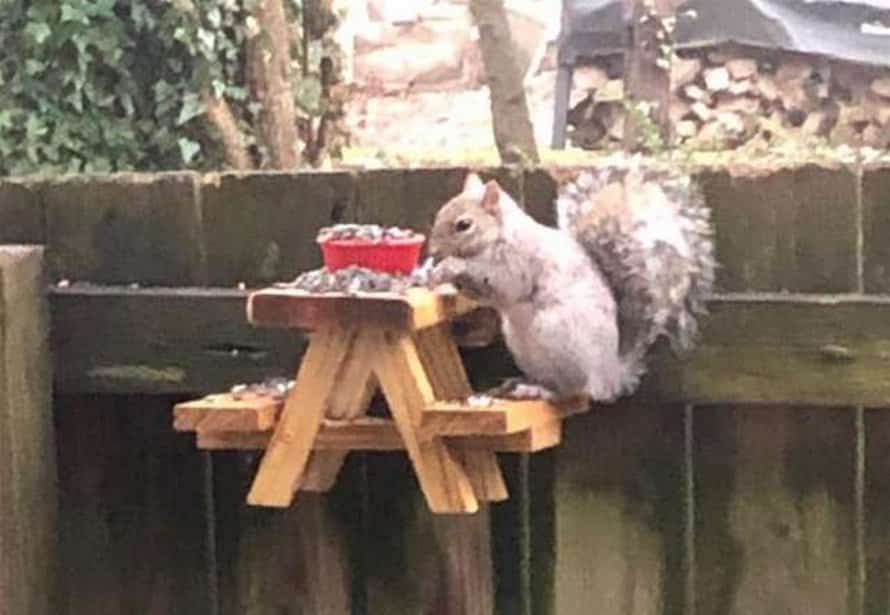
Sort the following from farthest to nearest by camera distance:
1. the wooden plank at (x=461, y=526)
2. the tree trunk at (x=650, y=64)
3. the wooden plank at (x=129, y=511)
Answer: the tree trunk at (x=650, y=64), the wooden plank at (x=129, y=511), the wooden plank at (x=461, y=526)

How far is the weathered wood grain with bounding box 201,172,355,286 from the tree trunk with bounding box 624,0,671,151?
8.76ft

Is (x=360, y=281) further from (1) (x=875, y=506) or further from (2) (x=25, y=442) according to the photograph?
(1) (x=875, y=506)

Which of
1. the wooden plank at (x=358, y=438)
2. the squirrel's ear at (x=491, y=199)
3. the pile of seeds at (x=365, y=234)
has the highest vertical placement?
the squirrel's ear at (x=491, y=199)

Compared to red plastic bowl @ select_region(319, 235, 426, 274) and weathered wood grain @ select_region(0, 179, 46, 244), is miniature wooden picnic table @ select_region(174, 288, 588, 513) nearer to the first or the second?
red plastic bowl @ select_region(319, 235, 426, 274)

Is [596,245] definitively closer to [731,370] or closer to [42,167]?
[731,370]

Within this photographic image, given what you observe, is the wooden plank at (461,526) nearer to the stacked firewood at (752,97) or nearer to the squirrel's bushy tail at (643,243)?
the squirrel's bushy tail at (643,243)

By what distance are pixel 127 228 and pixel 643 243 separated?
1.89 ft

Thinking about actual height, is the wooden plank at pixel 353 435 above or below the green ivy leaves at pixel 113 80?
below

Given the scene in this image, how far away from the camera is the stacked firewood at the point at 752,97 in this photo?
509 cm

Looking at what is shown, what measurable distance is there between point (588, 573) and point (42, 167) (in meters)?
1.65

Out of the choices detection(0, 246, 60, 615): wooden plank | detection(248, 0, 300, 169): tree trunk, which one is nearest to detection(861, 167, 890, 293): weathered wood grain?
detection(0, 246, 60, 615): wooden plank

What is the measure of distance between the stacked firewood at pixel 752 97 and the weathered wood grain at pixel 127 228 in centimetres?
311

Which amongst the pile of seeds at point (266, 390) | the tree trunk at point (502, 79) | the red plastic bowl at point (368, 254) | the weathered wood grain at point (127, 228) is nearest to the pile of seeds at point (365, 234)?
the red plastic bowl at point (368, 254)

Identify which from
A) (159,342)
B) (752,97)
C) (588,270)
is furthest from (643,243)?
(752,97)
